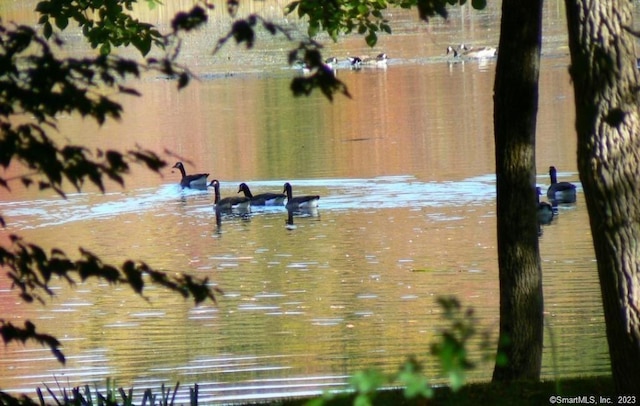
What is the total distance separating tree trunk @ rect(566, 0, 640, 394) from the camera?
5.94 metres

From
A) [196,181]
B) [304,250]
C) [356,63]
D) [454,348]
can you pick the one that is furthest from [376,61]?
[454,348]

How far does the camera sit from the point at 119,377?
40.2 feet

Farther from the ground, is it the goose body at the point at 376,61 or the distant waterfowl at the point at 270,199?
the goose body at the point at 376,61

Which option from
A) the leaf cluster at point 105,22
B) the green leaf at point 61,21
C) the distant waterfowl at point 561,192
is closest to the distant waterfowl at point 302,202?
the distant waterfowl at point 561,192

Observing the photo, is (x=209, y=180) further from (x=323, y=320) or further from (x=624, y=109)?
(x=624, y=109)

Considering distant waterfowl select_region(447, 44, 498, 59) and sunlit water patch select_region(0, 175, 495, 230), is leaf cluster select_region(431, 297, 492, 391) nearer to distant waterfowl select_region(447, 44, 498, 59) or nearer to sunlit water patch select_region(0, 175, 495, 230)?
sunlit water patch select_region(0, 175, 495, 230)

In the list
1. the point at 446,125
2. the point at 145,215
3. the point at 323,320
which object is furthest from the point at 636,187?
the point at 446,125

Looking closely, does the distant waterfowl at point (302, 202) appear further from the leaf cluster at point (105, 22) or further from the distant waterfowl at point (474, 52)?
the distant waterfowl at point (474, 52)

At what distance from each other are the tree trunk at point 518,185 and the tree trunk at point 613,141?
194 centimetres

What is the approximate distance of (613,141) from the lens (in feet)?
19.5

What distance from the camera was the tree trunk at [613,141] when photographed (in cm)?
594

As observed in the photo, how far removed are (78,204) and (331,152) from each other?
782 centimetres

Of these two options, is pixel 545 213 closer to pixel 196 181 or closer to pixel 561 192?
pixel 561 192

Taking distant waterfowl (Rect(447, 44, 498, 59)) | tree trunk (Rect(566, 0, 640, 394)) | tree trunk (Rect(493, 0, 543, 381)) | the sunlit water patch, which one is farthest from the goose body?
tree trunk (Rect(566, 0, 640, 394))
